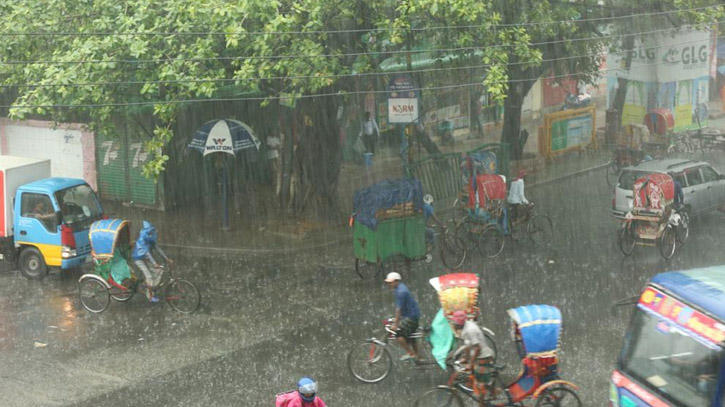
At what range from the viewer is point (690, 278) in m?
7.75

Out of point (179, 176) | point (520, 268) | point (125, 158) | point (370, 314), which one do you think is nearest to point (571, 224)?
point (520, 268)

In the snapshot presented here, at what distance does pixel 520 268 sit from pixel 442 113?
13.4 m

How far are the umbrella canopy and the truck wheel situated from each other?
3944 millimetres

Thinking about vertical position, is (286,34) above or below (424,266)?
above

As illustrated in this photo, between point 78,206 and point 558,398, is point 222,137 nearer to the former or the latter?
point 78,206

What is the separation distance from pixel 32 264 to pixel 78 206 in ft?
4.54

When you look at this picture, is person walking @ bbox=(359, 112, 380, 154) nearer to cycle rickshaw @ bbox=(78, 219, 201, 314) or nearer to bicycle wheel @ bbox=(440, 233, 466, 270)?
bicycle wheel @ bbox=(440, 233, 466, 270)

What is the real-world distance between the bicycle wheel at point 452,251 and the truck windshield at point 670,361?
799cm

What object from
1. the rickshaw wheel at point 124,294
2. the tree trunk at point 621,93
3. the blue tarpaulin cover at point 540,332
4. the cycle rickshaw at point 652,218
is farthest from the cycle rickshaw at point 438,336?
the tree trunk at point 621,93

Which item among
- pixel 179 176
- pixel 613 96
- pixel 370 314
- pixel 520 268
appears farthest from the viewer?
pixel 613 96

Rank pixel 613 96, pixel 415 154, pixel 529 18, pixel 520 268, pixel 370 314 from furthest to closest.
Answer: pixel 613 96 → pixel 415 154 → pixel 529 18 → pixel 520 268 → pixel 370 314

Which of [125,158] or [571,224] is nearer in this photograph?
[571,224]

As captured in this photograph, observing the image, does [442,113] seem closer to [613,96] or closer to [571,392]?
[613,96]

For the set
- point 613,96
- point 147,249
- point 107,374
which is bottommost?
point 107,374
